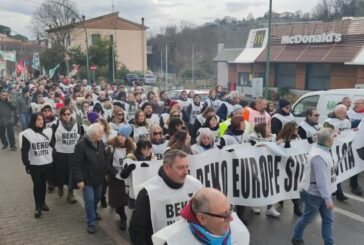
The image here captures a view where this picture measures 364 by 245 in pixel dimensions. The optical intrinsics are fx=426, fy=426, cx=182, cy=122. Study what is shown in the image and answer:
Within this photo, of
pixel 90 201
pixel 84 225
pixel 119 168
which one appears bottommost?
pixel 84 225

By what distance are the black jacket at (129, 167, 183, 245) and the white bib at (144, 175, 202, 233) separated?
1.3 inches

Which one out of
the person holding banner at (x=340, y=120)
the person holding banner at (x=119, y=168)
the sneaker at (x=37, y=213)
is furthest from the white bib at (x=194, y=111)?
the sneaker at (x=37, y=213)

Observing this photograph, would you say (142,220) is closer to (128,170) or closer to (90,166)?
(128,170)

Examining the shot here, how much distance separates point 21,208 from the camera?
736 centimetres

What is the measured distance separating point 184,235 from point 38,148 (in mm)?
4851

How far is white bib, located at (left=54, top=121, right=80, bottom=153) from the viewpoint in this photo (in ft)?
24.6

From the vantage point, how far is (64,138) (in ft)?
24.6

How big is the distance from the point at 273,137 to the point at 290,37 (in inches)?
1061

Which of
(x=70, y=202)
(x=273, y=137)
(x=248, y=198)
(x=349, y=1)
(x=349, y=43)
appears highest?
Answer: (x=349, y=1)

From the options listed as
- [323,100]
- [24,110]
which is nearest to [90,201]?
[323,100]

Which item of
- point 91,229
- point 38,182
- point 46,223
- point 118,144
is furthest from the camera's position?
point 38,182

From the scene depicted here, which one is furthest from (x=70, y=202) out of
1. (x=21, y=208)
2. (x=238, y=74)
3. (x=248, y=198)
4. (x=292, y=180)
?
(x=238, y=74)

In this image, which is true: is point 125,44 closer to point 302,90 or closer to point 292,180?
point 302,90

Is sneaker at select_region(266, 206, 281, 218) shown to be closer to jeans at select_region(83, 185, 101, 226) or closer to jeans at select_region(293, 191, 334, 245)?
jeans at select_region(293, 191, 334, 245)
